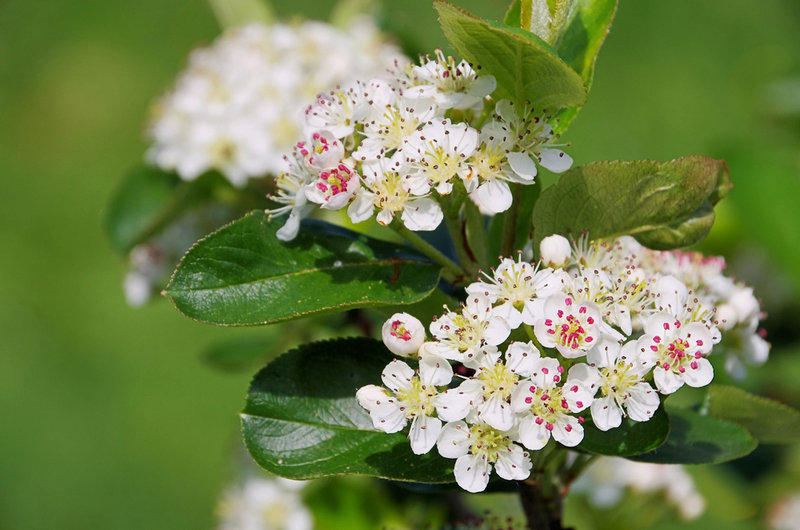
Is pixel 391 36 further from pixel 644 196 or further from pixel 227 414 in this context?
pixel 227 414

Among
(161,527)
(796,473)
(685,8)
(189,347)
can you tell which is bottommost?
(161,527)

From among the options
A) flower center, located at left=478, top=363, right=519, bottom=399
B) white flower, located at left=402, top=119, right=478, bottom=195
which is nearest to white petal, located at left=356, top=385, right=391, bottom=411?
flower center, located at left=478, top=363, right=519, bottom=399

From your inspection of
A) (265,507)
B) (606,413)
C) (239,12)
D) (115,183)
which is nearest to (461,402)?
(606,413)

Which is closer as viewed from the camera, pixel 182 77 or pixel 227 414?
pixel 182 77

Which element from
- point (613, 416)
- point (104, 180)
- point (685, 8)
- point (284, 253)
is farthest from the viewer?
point (685, 8)

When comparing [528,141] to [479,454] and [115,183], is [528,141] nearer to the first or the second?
[479,454]

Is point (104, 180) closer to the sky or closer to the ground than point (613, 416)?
closer to the ground

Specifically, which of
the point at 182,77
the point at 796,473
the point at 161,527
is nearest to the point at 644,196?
the point at 796,473
